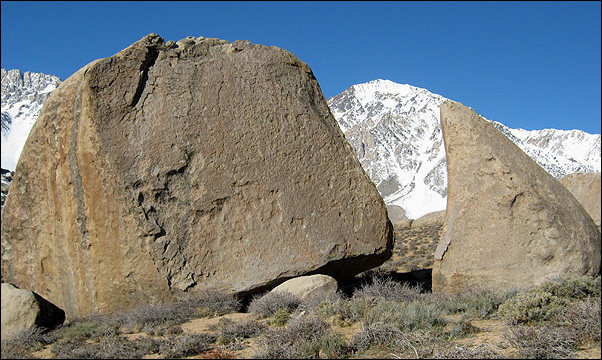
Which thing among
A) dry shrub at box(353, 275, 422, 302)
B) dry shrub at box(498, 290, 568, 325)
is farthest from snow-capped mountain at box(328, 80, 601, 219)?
dry shrub at box(498, 290, 568, 325)

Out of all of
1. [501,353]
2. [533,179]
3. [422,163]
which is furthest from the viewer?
[422,163]

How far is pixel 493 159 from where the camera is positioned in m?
7.01

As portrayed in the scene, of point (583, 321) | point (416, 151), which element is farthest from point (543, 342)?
point (416, 151)

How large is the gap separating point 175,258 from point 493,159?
466 centimetres

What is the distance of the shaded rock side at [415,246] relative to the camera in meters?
11.8

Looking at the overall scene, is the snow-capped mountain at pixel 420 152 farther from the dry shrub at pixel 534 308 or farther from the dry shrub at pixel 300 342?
the dry shrub at pixel 300 342

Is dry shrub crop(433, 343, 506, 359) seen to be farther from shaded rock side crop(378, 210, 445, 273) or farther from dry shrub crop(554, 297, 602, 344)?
shaded rock side crop(378, 210, 445, 273)

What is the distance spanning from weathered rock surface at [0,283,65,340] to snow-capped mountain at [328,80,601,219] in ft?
325

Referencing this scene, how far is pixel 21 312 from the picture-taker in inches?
220

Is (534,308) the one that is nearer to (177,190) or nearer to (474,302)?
(474,302)

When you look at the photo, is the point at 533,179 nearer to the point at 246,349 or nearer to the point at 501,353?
the point at 501,353

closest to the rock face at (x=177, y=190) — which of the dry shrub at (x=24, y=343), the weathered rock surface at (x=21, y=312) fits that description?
the weathered rock surface at (x=21, y=312)

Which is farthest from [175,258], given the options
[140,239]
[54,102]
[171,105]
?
[54,102]

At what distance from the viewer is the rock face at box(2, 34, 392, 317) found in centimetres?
663
